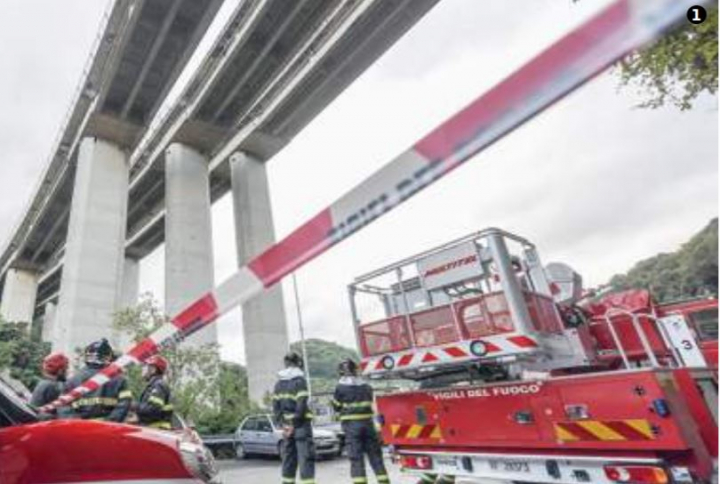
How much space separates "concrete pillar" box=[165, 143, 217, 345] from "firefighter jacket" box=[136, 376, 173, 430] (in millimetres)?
17215

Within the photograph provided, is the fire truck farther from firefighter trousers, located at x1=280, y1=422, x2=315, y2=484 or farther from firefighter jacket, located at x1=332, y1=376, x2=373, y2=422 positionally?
firefighter trousers, located at x1=280, y1=422, x2=315, y2=484

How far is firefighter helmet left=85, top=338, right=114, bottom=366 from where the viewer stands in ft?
14.7

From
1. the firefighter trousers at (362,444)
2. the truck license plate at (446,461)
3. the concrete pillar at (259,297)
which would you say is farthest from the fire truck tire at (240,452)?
the truck license plate at (446,461)

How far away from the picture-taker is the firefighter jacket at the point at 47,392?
15.4 feet

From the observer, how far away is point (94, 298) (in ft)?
Answer: 75.0

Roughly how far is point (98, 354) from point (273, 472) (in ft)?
24.3

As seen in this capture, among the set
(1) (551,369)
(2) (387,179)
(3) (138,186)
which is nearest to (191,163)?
(3) (138,186)

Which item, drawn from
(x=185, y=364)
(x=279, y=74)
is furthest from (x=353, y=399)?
(x=279, y=74)

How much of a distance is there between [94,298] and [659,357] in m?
23.7

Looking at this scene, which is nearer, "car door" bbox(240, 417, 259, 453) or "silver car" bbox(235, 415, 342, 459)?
"silver car" bbox(235, 415, 342, 459)

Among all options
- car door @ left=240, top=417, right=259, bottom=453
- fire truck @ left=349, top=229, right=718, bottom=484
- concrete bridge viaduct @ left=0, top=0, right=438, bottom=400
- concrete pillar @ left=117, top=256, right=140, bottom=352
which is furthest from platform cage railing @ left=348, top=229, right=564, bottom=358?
concrete pillar @ left=117, top=256, right=140, bottom=352

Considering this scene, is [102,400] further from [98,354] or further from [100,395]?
[98,354]

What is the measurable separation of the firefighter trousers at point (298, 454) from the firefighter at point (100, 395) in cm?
232

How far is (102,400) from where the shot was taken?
4.41 meters
